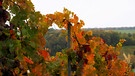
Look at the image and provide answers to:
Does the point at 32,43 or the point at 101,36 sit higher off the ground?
the point at 32,43

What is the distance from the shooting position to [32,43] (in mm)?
4348

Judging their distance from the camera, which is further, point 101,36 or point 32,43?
point 101,36

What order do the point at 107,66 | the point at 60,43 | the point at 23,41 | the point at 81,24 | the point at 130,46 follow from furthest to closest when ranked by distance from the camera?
the point at 130,46
the point at 60,43
the point at 107,66
the point at 81,24
the point at 23,41

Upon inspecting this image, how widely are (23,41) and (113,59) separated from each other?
5435 mm

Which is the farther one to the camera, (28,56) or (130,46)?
(130,46)

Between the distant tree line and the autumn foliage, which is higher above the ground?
the autumn foliage

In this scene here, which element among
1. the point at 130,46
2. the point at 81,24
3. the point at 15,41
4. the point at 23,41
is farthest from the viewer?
the point at 130,46

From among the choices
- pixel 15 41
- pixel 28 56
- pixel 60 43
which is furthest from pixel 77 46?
pixel 60 43

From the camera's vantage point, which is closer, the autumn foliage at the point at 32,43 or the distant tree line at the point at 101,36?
the autumn foliage at the point at 32,43

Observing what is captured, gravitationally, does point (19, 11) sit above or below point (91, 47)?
above

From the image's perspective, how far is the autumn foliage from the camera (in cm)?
426

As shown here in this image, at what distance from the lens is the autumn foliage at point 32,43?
4258 mm

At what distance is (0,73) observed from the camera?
456 cm

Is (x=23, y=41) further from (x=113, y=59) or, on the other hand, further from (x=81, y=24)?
(x=113, y=59)
